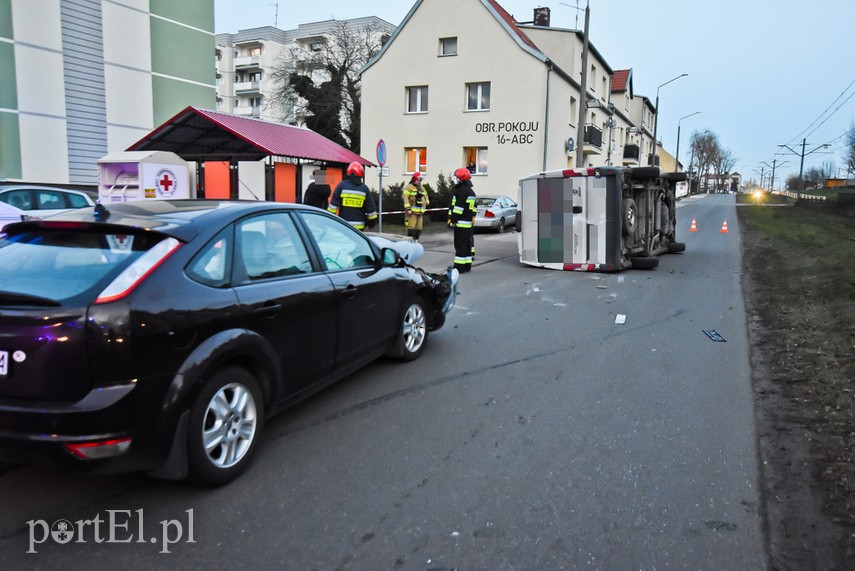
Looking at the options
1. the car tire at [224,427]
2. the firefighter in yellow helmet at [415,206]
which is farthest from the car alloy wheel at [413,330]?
the firefighter in yellow helmet at [415,206]

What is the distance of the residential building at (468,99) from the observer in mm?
29625

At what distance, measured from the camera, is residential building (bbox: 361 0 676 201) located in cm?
2962

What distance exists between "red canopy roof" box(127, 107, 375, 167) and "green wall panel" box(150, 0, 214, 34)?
1052cm

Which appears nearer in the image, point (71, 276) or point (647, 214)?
point (71, 276)

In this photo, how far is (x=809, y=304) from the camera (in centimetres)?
893

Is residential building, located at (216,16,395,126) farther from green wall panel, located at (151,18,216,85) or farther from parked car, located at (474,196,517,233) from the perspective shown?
parked car, located at (474,196,517,233)

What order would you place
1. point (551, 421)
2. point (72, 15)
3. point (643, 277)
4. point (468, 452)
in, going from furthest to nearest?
1. point (72, 15)
2. point (643, 277)
3. point (551, 421)
4. point (468, 452)

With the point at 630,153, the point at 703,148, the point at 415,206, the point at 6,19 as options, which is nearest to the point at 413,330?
the point at 415,206

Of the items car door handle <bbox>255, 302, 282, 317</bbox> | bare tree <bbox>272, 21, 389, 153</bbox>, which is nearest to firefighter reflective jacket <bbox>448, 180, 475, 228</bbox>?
car door handle <bbox>255, 302, 282, 317</bbox>

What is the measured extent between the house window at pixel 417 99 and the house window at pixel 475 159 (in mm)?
3008

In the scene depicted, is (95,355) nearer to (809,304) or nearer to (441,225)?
(809,304)

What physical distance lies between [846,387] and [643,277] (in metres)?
6.88

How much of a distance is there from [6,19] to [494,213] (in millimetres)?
16811

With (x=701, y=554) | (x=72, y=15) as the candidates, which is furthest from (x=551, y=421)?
(x=72, y=15)
